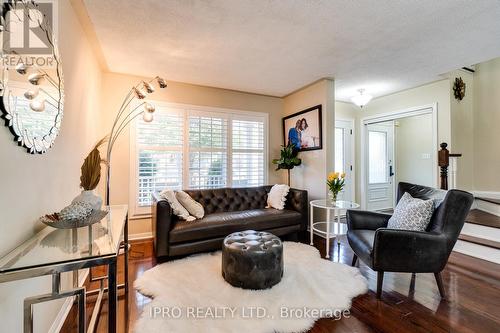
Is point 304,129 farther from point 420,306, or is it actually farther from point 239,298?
point 239,298

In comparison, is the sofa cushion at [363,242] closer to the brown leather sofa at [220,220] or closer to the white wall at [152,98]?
the brown leather sofa at [220,220]

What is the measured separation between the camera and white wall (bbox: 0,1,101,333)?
1.06 metres

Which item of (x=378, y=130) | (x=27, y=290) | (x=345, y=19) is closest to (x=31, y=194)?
(x=27, y=290)

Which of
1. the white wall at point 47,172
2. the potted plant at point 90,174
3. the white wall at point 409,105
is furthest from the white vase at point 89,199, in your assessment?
the white wall at point 409,105

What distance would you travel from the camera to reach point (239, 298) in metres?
1.88

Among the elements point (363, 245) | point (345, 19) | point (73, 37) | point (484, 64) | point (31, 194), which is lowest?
point (363, 245)

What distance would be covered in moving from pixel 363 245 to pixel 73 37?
333 cm

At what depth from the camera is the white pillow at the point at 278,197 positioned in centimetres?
348

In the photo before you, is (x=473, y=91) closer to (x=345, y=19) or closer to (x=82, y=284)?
(x=345, y=19)

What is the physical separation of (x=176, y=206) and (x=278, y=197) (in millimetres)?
1581

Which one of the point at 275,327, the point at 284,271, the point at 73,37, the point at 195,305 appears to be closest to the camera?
the point at 275,327

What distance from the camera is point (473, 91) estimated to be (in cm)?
388

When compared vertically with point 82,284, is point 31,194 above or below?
above

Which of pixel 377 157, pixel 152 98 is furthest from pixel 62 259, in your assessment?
pixel 377 157
